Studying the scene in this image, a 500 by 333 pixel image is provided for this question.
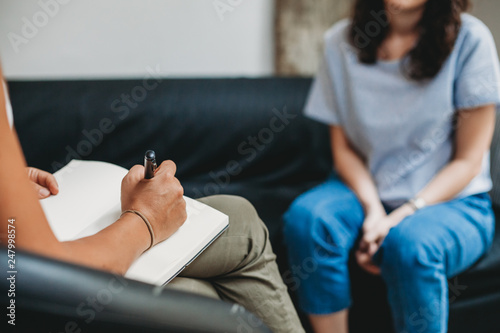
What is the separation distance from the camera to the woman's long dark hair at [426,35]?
1092 mm

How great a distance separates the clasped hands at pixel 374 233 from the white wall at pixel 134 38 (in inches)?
41.0

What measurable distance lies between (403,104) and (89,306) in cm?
92

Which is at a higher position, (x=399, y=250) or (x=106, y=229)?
(x=106, y=229)

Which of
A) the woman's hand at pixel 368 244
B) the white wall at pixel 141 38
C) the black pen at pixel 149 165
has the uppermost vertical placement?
the white wall at pixel 141 38

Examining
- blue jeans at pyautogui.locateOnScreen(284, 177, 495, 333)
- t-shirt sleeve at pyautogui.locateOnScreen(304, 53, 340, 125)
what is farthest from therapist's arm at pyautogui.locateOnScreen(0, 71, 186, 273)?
t-shirt sleeve at pyautogui.locateOnScreen(304, 53, 340, 125)

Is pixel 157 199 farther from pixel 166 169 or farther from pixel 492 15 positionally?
pixel 492 15

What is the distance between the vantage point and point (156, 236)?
2.18 feet

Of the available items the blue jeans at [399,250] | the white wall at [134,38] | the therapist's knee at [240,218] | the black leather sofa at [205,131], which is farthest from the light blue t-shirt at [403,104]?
the white wall at [134,38]

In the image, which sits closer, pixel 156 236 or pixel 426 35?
pixel 156 236

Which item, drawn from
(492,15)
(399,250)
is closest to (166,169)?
(399,250)

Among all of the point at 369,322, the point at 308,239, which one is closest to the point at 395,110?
the point at 308,239

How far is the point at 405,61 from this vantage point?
45.4 inches

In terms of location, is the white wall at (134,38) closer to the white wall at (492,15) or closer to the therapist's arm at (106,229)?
the white wall at (492,15)

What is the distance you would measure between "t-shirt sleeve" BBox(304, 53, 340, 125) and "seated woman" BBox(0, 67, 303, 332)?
1.69ft
